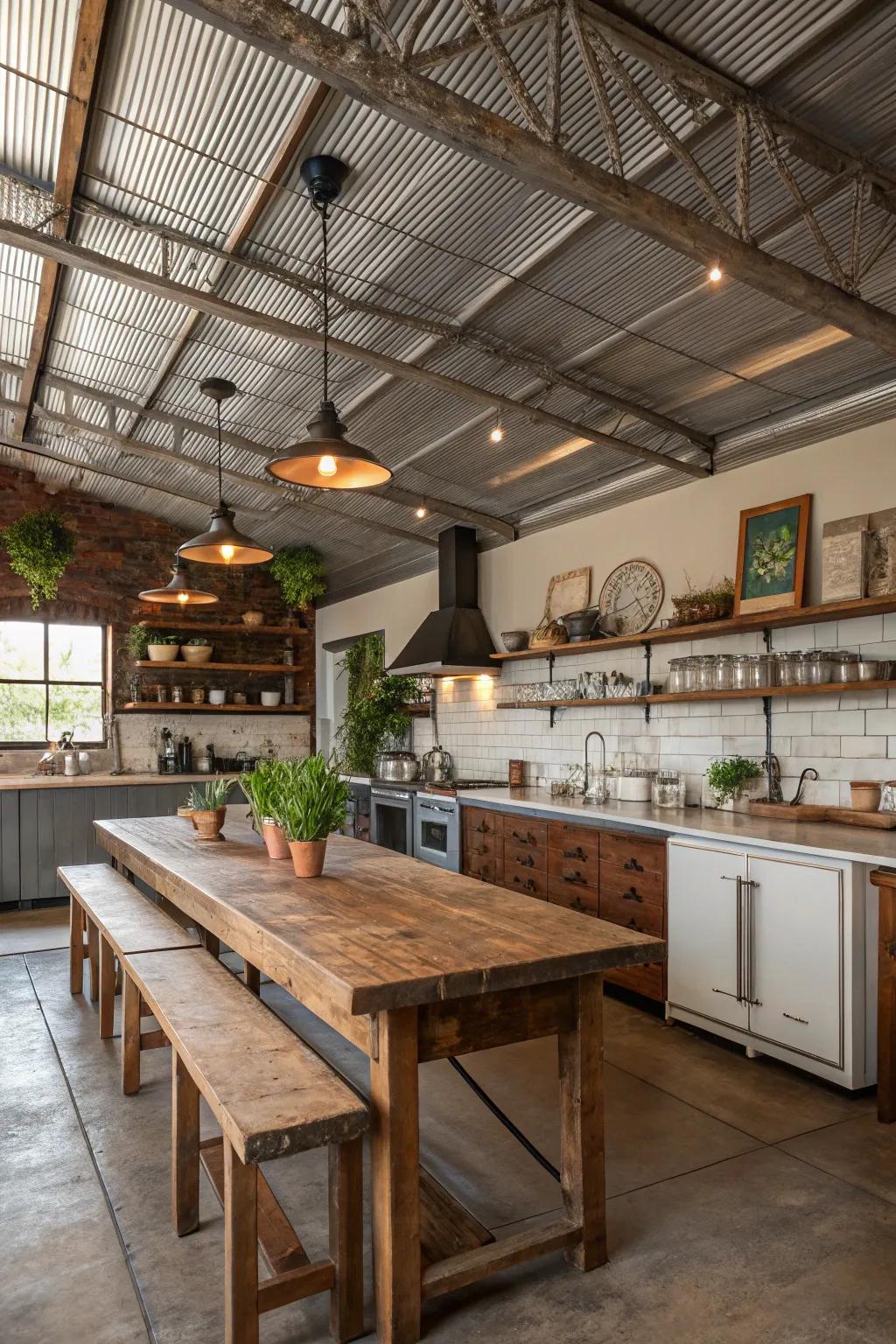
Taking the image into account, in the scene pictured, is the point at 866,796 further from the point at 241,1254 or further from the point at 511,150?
the point at 241,1254

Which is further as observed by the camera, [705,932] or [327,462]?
[705,932]

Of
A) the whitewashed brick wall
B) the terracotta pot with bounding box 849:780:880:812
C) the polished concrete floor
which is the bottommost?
the polished concrete floor

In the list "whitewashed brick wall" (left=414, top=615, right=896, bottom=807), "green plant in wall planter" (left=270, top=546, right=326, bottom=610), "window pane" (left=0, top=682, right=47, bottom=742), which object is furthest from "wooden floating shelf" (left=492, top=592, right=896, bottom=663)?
"window pane" (left=0, top=682, right=47, bottom=742)

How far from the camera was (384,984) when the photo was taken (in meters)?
1.98

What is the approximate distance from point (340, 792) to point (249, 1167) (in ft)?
4.13

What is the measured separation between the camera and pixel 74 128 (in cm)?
383

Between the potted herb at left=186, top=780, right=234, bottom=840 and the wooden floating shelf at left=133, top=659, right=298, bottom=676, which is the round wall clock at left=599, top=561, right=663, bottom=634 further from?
the wooden floating shelf at left=133, top=659, right=298, bottom=676

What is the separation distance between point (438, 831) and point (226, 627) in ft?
13.4

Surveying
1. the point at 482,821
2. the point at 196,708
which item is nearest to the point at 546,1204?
the point at 482,821

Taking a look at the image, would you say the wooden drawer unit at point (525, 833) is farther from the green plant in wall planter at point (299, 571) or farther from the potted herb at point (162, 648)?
the potted herb at point (162, 648)

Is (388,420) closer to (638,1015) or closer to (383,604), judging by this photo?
(383,604)

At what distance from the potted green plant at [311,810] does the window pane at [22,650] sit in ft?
21.7

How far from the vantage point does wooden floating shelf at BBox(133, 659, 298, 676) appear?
9.12 meters

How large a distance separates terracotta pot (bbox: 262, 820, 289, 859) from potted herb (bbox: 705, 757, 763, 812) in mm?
2424
